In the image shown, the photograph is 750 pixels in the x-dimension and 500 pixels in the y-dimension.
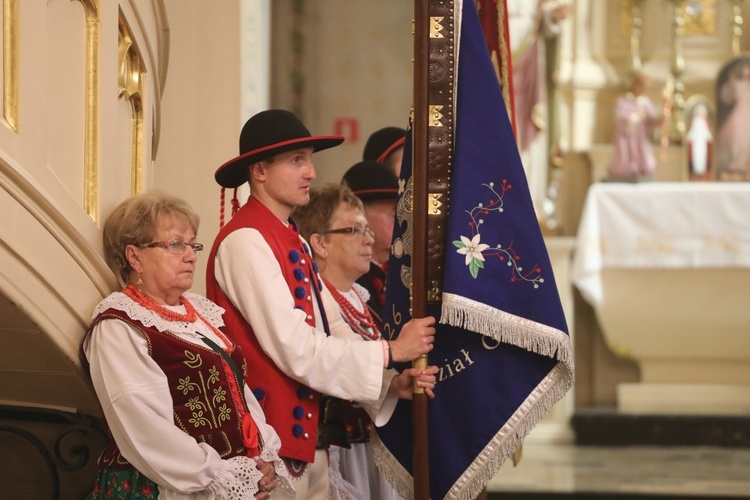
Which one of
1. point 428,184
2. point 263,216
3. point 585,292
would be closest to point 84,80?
point 263,216

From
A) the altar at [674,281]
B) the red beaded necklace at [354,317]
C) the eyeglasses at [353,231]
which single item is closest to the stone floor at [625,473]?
the altar at [674,281]

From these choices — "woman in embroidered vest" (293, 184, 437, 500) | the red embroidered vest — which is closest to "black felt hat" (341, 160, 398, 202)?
"woman in embroidered vest" (293, 184, 437, 500)

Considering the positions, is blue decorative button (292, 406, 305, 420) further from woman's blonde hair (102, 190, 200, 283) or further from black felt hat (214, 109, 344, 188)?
black felt hat (214, 109, 344, 188)

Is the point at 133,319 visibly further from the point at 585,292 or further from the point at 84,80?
the point at 585,292

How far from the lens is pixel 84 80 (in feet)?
9.30

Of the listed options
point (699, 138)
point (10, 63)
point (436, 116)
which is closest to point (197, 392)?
point (10, 63)

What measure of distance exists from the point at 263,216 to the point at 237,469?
2.33 ft

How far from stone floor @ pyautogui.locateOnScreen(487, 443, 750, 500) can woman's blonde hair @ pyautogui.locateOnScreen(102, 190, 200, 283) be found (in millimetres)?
3653

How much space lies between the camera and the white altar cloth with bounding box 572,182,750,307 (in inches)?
314

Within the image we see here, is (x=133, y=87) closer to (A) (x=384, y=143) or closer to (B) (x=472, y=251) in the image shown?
(B) (x=472, y=251)

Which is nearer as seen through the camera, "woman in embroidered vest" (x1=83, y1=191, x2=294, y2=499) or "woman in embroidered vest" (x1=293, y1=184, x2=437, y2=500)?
"woman in embroidered vest" (x1=83, y1=191, x2=294, y2=499)

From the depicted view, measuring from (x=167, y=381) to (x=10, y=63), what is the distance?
2.57ft

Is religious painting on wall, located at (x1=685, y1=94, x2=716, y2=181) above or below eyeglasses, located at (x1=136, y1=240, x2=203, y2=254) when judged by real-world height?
above

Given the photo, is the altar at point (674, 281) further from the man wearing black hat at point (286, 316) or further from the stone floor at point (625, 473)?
the man wearing black hat at point (286, 316)
